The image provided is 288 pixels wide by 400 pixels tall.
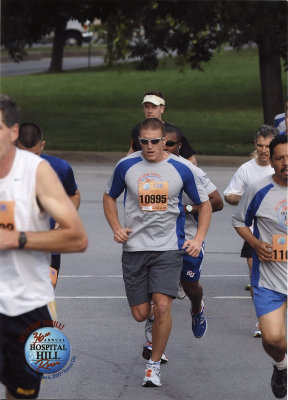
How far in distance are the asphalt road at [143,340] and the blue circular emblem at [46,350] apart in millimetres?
1110

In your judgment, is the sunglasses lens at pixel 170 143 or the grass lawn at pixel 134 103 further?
the grass lawn at pixel 134 103

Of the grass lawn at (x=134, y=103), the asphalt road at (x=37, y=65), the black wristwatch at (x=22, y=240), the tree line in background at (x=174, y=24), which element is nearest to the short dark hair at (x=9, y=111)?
the black wristwatch at (x=22, y=240)

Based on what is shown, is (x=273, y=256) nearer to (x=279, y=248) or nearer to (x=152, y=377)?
(x=279, y=248)

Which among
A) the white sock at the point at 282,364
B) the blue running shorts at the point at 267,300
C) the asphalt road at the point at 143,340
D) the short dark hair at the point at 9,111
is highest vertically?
the short dark hair at the point at 9,111

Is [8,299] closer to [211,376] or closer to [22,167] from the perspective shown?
[22,167]

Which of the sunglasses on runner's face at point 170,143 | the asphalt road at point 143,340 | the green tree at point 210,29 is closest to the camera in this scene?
the asphalt road at point 143,340

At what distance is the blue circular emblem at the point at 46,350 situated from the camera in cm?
575

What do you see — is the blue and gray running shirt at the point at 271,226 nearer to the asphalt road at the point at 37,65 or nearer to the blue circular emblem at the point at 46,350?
the blue circular emblem at the point at 46,350

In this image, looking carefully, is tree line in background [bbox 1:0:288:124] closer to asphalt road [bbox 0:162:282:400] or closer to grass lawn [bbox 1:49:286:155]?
grass lawn [bbox 1:49:286:155]

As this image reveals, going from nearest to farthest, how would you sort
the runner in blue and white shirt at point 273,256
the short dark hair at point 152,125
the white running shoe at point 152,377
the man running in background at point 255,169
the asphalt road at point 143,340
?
1. the runner in blue and white shirt at point 273,256
2. the asphalt road at point 143,340
3. the white running shoe at point 152,377
4. the short dark hair at point 152,125
5. the man running in background at point 255,169

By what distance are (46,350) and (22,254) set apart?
1.00 m

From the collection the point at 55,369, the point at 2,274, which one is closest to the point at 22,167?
the point at 2,274

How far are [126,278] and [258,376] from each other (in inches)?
48.2

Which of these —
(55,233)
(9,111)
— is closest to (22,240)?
(55,233)
